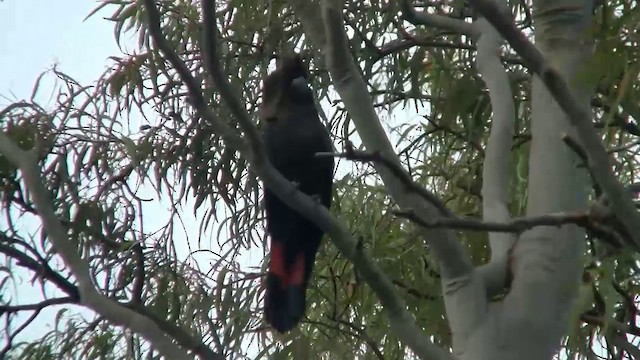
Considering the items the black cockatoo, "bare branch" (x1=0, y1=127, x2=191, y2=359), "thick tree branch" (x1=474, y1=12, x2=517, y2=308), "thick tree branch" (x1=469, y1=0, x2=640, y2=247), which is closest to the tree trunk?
"thick tree branch" (x1=474, y1=12, x2=517, y2=308)

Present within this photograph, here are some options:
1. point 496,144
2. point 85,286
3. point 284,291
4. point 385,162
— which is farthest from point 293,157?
point 385,162

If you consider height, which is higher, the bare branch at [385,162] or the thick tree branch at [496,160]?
the thick tree branch at [496,160]

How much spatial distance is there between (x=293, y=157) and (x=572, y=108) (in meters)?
1.21

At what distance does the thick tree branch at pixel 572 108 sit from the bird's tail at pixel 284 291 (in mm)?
972

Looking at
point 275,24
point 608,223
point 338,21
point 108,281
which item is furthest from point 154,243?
point 608,223

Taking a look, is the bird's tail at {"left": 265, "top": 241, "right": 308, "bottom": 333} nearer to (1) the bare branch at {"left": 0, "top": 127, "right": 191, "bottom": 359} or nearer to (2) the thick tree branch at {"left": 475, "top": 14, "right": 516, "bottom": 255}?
(2) the thick tree branch at {"left": 475, "top": 14, "right": 516, "bottom": 255}

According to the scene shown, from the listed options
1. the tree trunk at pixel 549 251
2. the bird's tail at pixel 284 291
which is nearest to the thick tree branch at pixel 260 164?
the tree trunk at pixel 549 251

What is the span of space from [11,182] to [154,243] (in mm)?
381

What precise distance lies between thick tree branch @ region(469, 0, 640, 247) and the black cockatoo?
1099 millimetres

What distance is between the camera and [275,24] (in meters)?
2.43

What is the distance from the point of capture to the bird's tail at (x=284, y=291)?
1.99 m

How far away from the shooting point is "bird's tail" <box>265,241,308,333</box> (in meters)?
1.99

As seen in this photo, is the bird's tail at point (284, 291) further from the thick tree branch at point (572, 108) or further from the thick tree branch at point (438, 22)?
the thick tree branch at point (572, 108)

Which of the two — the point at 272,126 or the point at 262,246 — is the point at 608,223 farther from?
the point at 262,246
